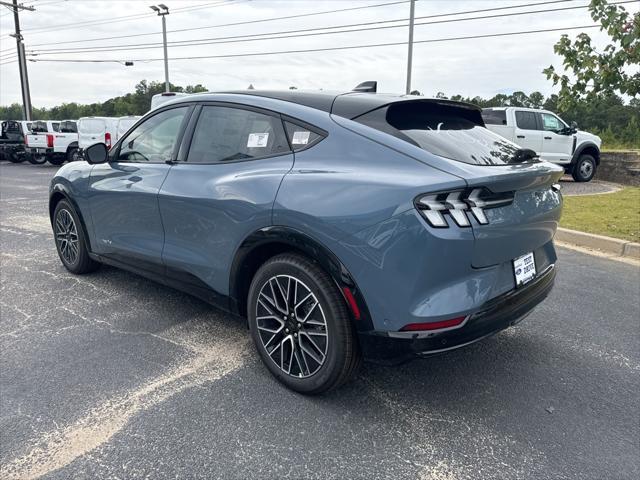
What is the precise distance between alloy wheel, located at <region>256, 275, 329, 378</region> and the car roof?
100 cm

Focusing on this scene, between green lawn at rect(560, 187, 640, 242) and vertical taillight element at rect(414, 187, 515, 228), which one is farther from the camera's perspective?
green lawn at rect(560, 187, 640, 242)

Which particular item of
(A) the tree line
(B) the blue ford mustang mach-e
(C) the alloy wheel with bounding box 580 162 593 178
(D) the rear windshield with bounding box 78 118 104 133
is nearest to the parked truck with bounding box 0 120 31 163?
(D) the rear windshield with bounding box 78 118 104 133

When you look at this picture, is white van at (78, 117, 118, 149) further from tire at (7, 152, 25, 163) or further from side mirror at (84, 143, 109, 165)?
side mirror at (84, 143, 109, 165)

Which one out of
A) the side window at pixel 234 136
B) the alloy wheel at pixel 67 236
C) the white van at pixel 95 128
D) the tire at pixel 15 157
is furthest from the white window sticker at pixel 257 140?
the tire at pixel 15 157

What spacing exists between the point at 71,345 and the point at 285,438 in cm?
185

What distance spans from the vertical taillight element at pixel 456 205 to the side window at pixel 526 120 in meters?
12.0

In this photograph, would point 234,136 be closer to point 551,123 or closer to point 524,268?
point 524,268

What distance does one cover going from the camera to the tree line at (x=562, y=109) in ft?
23.8

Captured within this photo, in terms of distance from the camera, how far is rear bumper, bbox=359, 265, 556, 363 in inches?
93.5

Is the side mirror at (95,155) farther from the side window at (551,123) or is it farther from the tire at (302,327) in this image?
the side window at (551,123)

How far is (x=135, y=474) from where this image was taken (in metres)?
2.20

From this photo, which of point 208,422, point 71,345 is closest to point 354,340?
point 208,422

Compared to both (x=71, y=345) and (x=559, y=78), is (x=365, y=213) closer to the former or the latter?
(x=71, y=345)

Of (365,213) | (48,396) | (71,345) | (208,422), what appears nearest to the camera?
(365,213)
